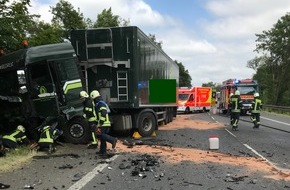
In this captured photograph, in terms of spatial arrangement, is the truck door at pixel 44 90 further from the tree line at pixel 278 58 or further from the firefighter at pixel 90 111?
the tree line at pixel 278 58

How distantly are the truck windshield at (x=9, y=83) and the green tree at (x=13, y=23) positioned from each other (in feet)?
5.15

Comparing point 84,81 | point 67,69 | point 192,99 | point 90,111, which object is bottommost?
point 90,111

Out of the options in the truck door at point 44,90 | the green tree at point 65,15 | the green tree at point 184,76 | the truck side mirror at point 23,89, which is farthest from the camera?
the green tree at point 184,76

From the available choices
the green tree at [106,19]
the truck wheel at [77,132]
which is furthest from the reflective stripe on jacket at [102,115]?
the green tree at [106,19]

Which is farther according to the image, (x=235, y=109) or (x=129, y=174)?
(x=235, y=109)

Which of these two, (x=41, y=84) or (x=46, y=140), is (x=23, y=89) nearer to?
(x=41, y=84)

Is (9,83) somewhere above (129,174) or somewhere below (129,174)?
above

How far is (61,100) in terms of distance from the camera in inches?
457

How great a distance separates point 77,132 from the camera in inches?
484

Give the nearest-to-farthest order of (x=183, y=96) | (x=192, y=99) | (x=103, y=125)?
(x=103, y=125), (x=183, y=96), (x=192, y=99)

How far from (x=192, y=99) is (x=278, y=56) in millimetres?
29574

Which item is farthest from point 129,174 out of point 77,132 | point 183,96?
point 183,96

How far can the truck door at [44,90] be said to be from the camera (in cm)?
1133

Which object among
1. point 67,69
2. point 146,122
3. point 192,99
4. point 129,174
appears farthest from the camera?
point 192,99
